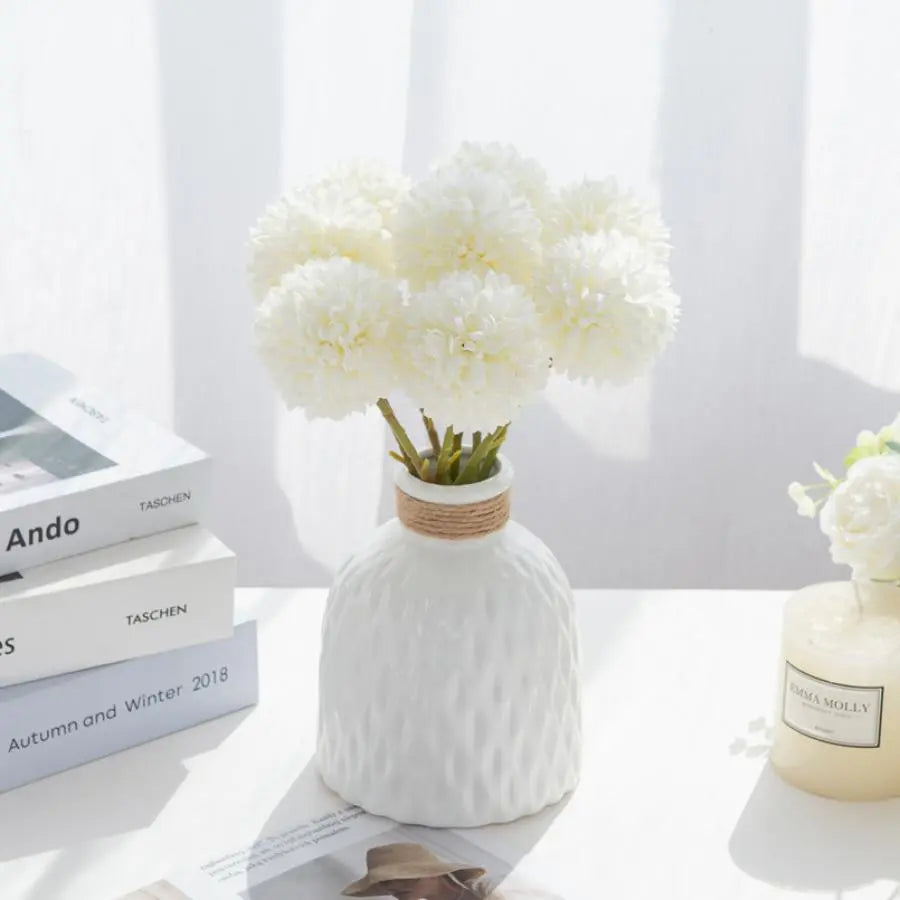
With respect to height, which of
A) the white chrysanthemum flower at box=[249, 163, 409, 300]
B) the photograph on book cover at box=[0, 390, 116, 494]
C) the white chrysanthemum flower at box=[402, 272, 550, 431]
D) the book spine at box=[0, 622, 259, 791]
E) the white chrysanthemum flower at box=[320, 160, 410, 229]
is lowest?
the book spine at box=[0, 622, 259, 791]

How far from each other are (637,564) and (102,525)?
2.14ft

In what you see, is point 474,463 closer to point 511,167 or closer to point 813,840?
point 511,167

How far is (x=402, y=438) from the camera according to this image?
732 mm

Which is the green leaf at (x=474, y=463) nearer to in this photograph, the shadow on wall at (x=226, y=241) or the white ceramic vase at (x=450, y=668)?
the white ceramic vase at (x=450, y=668)

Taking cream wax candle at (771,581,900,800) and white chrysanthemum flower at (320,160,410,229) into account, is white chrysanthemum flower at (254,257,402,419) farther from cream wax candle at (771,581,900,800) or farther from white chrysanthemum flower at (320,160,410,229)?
cream wax candle at (771,581,900,800)

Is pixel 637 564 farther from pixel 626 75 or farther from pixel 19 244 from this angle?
pixel 19 244

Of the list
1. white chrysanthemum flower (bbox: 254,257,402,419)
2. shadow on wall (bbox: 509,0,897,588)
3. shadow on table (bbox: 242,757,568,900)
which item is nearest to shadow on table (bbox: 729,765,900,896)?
shadow on table (bbox: 242,757,568,900)

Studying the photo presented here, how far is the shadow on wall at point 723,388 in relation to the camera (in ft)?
3.90

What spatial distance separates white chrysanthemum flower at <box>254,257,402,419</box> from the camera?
649 mm

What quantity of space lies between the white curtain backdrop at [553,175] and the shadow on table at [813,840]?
0.52 m

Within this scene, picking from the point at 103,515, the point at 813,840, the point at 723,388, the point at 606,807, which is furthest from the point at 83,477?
the point at 723,388

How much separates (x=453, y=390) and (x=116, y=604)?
263 millimetres

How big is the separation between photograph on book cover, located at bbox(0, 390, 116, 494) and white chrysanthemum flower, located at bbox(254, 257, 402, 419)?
0.21m

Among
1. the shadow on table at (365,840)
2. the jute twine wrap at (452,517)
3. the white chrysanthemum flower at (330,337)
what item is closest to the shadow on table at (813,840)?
the shadow on table at (365,840)
